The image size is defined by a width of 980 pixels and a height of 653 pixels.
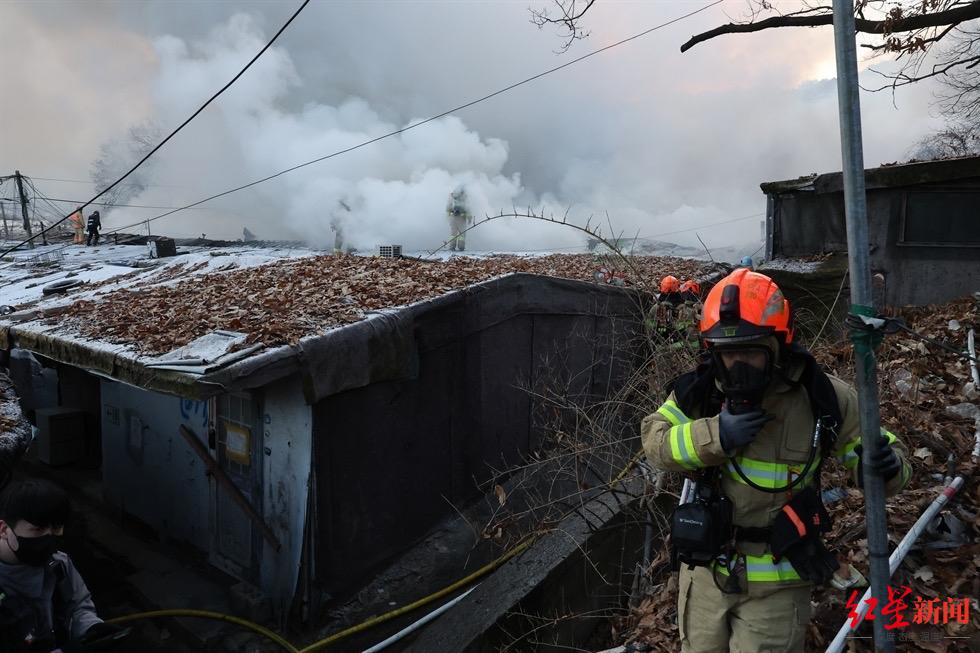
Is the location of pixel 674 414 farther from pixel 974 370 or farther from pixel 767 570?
pixel 974 370

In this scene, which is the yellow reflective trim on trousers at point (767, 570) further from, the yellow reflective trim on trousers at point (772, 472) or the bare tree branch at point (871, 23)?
the bare tree branch at point (871, 23)

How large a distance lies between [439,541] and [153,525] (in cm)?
396

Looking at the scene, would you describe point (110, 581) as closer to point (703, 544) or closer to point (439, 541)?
point (439, 541)

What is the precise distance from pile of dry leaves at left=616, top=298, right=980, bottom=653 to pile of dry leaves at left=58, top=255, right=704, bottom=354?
274 cm

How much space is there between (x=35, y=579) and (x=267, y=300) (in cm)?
403

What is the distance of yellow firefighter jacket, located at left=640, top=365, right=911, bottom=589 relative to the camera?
7.70 feet

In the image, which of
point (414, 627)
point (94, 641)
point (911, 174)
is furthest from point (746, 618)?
point (911, 174)

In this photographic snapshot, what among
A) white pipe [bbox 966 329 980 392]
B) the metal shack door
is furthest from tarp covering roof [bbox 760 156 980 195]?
the metal shack door

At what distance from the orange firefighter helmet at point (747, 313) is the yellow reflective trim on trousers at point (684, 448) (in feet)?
1.29

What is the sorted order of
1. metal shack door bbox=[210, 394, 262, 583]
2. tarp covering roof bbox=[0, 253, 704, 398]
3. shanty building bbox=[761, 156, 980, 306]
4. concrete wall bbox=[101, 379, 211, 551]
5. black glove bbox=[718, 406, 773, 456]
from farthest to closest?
shanty building bbox=[761, 156, 980, 306]
concrete wall bbox=[101, 379, 211, 551]
metal shack door bbox=[210, 394, 262, 583]
tarp covering roof bbox=[0, 253, 704, 398]
black glove bbox=[718, 406, 773, 456]

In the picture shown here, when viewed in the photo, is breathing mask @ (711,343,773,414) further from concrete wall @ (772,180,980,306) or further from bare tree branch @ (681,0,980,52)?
concrete wall @ (772,180,980,306)

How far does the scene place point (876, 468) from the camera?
76.9 inches

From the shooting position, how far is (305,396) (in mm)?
5574

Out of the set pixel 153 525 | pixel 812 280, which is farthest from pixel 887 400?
pixel 153 525
